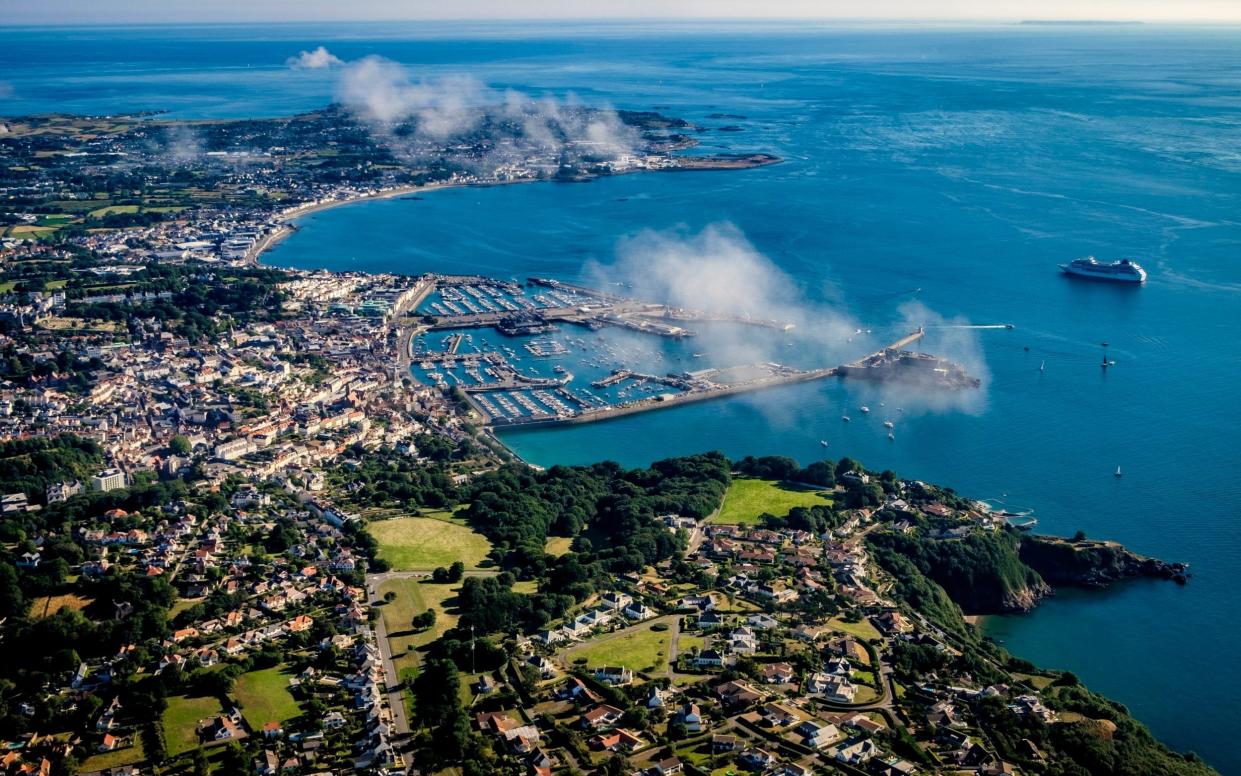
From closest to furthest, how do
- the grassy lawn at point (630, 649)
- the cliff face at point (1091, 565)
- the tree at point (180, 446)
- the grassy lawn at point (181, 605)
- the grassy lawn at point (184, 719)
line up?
the grassy lawn at point (184, 719)
the grassy lawn at point (630, 649)
the grassy lawn at point (181, 605)
the cliff face at point (1091, 565)
the tree at point (180, 446)

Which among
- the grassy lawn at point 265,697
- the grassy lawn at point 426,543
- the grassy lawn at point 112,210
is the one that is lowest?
the grassy lawn at point 112,210

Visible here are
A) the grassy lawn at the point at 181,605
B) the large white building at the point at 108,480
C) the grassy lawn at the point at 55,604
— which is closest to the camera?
the grassy lawn at the point at 55,604

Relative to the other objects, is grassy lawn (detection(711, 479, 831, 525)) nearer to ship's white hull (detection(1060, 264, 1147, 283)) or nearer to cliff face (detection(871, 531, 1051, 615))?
cliff face (detection(871, 531, 1051, 615))

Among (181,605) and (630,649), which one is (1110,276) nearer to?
(630,649)

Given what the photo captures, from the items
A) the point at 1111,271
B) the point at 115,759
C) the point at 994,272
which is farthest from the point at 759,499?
the point at 1111,271

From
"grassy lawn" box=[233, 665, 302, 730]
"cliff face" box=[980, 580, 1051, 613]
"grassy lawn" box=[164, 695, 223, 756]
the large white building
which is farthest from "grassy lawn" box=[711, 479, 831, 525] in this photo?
the large white building

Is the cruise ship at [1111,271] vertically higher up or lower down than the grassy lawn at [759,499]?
higher up

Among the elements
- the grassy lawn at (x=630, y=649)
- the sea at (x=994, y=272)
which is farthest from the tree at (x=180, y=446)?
the grassy lawn at (x=630, y=649)

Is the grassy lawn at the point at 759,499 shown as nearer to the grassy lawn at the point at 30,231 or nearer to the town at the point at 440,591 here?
the town at the point at 440,591
